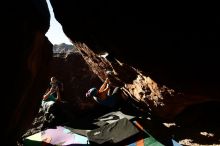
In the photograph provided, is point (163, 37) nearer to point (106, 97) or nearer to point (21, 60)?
point (21, 60)

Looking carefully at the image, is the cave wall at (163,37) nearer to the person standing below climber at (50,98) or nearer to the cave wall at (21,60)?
the cave wall at (21,60)

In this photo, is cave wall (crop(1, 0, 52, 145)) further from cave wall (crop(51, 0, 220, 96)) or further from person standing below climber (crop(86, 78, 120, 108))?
person standing below climber (crop(86, 78, 120, 108))

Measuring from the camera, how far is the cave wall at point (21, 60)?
170 inches

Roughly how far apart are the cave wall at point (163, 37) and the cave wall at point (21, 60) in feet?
2.96

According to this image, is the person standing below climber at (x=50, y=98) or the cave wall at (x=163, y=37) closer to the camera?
the cave wall at (x=163, y=37)

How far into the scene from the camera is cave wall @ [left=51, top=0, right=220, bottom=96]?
3047 mm

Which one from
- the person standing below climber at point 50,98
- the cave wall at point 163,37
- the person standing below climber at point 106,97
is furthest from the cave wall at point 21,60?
the person standing below climber at point 50,98

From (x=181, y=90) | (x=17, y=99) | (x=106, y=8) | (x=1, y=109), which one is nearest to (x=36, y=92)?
(x=17, y=99)

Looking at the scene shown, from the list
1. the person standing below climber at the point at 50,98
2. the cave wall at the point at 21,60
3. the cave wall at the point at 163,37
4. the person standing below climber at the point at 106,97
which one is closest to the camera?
the cave wall at the point at 163,37

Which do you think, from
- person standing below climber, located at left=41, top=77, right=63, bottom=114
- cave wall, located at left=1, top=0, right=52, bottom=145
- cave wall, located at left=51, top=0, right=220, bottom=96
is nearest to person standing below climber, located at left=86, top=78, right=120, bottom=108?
person standing below climber, located at left=41, top=77, right=63, bottom=114

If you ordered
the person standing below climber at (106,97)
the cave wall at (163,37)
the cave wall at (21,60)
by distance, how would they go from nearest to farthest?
the cave wall at (163,37), the cave wall at (21,60), the person standing below climber at (106,97)

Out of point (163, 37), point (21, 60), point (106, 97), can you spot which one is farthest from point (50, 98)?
point (163, 37)

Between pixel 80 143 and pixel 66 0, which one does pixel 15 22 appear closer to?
pixel 66 0

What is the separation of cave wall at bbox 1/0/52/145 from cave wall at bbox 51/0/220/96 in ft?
2.96
